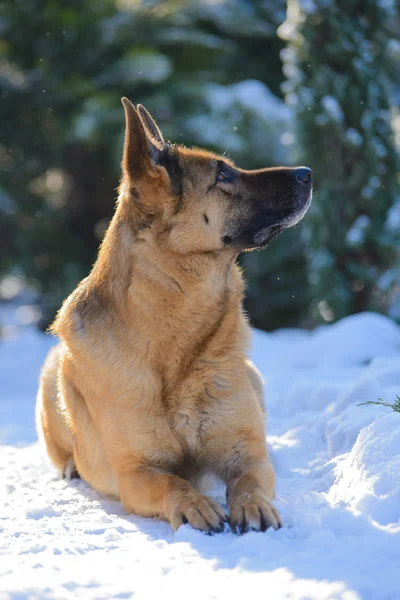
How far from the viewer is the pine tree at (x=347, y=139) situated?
25.3 ft

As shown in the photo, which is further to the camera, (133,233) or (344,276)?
(344,276)

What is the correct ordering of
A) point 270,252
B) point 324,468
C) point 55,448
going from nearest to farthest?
point 324,468 < point 55,448 < point 270,252

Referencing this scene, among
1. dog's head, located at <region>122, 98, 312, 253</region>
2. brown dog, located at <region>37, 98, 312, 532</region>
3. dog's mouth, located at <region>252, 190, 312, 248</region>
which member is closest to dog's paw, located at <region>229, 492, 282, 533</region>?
brown dog, located at <region>37, 98, 312, 532</region>

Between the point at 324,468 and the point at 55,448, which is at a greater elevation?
the point at 324,468

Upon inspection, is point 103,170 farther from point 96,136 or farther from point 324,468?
point 324,468

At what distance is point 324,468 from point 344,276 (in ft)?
15.4

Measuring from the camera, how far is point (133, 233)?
3.48 m

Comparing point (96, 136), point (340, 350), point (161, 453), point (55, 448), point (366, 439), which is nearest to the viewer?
point (366, 439)

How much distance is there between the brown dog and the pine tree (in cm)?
437

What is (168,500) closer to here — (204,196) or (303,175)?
(204,196)

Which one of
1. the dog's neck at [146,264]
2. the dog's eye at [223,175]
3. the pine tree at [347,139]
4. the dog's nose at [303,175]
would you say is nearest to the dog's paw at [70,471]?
the dog's neck at [146,264]

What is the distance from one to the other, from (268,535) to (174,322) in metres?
1.11

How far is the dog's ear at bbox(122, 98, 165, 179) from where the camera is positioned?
10.6 feet

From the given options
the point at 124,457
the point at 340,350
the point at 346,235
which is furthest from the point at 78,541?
the point at 346,235
